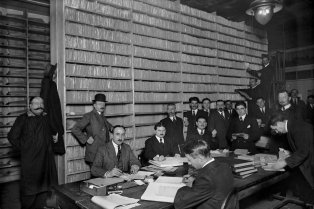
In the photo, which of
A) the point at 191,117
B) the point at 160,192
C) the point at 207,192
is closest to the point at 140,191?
the point at 160,192

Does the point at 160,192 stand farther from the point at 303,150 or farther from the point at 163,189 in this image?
the point at 303,150

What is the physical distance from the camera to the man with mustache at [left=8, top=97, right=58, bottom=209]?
3.24 m

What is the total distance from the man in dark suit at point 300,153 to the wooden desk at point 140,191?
17 cm

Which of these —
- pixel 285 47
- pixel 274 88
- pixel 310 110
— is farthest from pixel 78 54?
pixel 285 47

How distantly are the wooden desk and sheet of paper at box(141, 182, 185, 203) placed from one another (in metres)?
0.04

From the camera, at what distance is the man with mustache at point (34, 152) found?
3.24 meters

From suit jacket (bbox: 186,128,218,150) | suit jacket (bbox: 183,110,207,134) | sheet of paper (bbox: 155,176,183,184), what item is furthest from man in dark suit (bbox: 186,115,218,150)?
sheet of paper (bbox: 155,176,183,184)

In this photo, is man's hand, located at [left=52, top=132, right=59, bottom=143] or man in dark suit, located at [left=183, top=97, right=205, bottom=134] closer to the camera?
man's hand, located at [left=52, top=132, right=59, bottom=143]

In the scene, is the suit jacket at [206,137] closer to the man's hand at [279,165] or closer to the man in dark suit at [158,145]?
the man in dark suit at [158,145]

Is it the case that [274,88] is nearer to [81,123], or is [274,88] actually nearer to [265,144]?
[265,144]

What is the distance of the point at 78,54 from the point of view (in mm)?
3793

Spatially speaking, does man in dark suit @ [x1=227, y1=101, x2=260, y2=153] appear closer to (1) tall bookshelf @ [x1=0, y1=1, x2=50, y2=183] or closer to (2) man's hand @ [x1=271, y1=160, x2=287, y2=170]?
(2) man's hand @ [x1=271, y1=160, x2=287, y2=170]

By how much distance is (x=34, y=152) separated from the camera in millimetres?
3275

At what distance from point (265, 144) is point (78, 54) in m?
3.37
